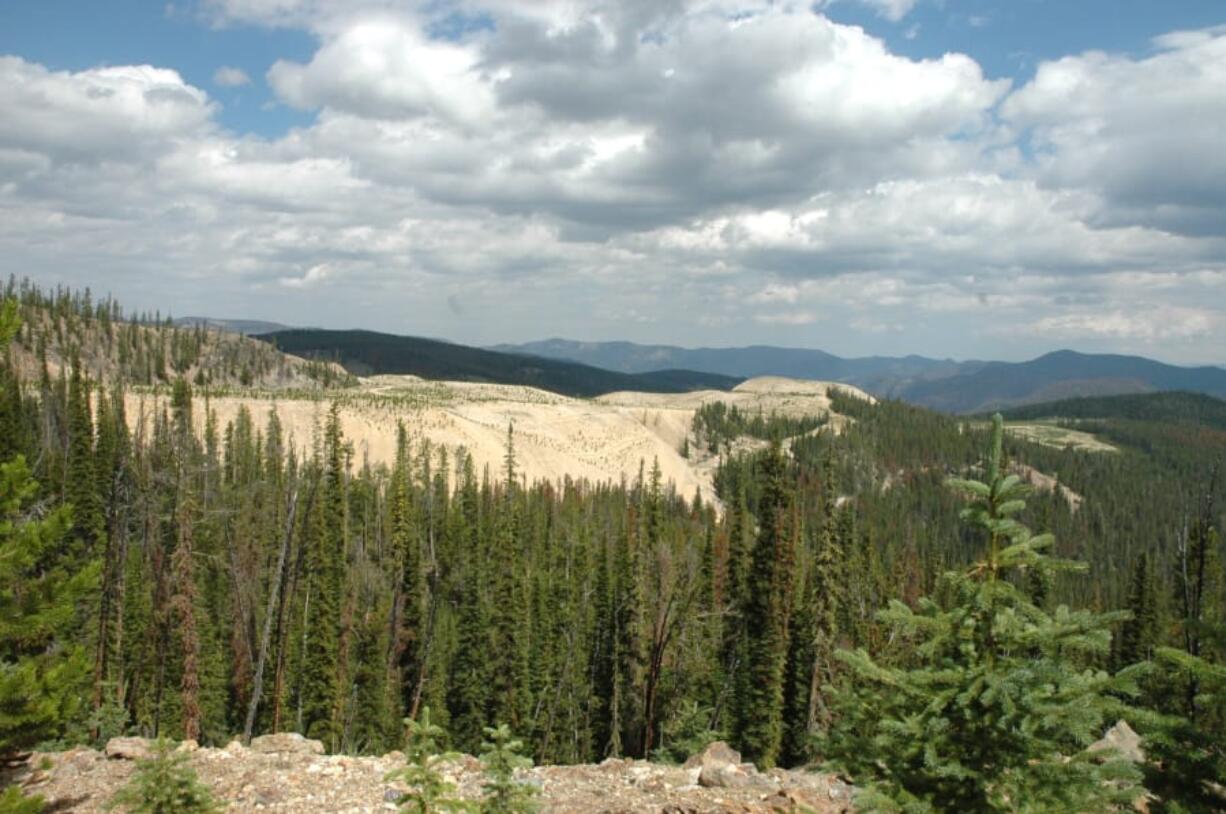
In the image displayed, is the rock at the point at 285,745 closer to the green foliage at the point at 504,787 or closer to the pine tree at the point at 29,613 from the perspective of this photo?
the pine tree at the point at 29,613

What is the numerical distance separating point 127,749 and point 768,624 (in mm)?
28676

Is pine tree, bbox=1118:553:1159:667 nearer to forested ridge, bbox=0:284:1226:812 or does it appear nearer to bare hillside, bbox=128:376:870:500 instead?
forested ridge, bbox=0:284:1226:812

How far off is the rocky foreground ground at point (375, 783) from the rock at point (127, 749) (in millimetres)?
22

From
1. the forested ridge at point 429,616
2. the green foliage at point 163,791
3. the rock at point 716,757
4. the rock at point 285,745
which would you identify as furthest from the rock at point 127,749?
the rock at point 716,757

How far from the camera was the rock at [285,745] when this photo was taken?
15.8 metres

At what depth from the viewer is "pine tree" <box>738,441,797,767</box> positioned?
3556 cm

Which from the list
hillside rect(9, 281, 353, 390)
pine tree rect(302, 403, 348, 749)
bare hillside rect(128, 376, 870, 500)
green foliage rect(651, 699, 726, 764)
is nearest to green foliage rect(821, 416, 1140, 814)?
green foliage rect(651, 699, 726, 764)

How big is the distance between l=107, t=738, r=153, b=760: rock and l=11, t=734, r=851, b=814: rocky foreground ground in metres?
0.02

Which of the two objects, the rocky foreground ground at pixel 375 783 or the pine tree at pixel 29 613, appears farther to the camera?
the rocky foreground ground at pixel 375 783

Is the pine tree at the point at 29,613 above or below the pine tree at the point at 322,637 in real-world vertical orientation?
above

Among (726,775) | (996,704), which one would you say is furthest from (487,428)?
(996,704)

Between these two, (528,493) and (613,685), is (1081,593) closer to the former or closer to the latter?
(528,493)

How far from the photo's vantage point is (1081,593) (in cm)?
10738

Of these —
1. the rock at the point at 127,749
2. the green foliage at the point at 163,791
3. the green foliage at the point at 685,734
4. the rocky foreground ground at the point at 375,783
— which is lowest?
the green foliage at the point at 685,734
